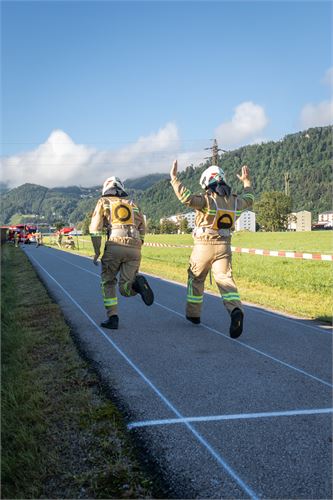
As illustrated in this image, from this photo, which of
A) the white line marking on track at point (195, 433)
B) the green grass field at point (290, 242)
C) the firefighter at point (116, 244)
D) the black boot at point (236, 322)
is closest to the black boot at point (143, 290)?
the firefighter at point (116, 244)

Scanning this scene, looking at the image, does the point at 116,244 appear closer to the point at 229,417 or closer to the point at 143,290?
the point at 143,290

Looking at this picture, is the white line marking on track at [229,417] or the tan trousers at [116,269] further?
the tan trousers at [116,269]

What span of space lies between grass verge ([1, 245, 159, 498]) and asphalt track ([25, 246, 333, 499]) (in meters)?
0.19

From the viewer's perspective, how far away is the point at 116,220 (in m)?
7.27

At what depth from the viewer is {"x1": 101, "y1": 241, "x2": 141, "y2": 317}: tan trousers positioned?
722cm

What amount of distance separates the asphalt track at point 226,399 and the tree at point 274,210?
392ft

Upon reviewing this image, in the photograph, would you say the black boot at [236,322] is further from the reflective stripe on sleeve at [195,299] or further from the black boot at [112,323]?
the black boot at [112,323]

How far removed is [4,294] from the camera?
38.3 ft

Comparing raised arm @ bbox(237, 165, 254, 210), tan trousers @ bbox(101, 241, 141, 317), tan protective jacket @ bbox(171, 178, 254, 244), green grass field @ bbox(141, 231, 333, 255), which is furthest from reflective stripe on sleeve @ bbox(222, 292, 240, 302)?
green grass field @ bbox(141, 231, 333, 255)

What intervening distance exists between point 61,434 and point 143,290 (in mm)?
3839

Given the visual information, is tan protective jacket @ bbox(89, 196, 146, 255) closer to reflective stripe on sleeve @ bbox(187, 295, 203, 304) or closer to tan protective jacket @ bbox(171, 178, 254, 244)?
tan protective jacket @ bbox(171, 178, 254, 244)

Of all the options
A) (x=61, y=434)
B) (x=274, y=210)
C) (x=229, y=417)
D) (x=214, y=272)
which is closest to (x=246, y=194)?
(x=214, y=272)

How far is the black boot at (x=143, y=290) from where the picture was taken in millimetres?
7168

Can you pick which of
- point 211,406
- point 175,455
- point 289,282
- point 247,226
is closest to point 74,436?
point 175,455
